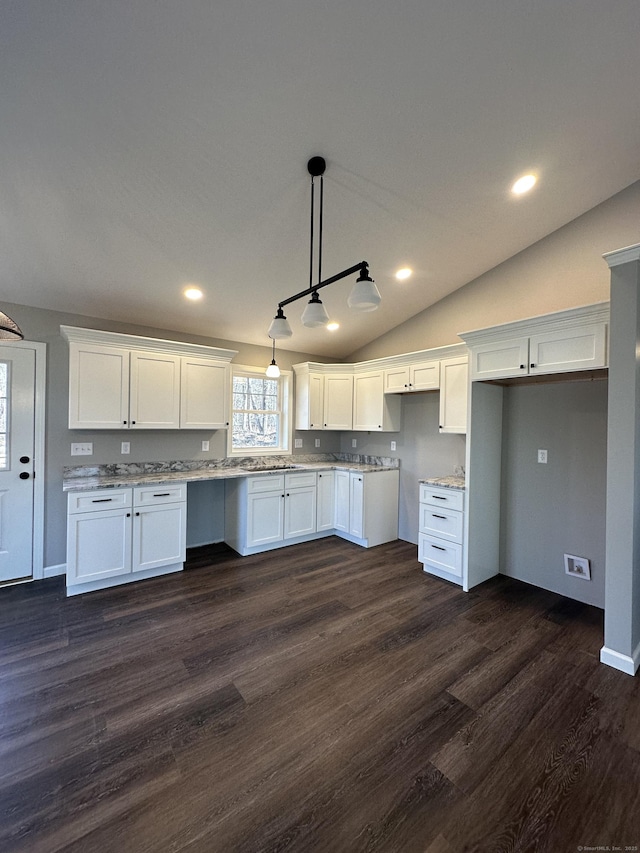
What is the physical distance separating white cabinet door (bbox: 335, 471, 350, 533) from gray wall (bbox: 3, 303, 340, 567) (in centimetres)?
148

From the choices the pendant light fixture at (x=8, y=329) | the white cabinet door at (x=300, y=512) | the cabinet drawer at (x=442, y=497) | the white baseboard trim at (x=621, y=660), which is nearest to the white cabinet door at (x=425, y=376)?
the cabinet drawer at (x=442, y=497)

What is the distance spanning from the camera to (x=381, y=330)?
4824 mm

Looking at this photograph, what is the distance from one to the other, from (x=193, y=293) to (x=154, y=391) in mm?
1043

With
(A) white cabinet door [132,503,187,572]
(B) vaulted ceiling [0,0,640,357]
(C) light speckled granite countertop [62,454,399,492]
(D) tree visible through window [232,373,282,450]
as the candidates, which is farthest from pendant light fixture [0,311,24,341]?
(D) tree visible through window [232,373,282,450]

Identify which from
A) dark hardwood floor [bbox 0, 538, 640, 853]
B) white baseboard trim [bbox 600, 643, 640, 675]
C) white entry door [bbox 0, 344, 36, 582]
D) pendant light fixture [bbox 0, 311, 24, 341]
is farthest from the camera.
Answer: white entry door [bbox 0, 344, 36, 582]

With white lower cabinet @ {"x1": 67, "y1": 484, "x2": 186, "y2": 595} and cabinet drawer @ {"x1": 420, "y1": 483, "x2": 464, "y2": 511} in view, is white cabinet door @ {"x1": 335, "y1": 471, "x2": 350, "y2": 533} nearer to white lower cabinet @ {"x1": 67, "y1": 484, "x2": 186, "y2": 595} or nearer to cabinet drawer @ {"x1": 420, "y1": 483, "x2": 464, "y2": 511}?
cabinet drawer @ {"x1": 420, "y1": 483, "x2": 464, "y2": 511}

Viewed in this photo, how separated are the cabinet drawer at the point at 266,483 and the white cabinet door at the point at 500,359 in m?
2.33

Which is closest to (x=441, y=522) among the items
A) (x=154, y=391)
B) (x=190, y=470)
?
(x=190, y=470)

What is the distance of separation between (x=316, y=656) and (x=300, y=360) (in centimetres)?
375

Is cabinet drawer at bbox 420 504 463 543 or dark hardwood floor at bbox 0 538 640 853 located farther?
cabinet drawer at bbox 420 504 463 543

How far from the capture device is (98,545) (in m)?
3.13

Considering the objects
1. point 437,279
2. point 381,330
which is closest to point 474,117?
point 437,279

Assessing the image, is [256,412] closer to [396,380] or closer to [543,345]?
[396,380]

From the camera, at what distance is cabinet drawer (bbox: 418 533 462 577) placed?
11.0 ft
